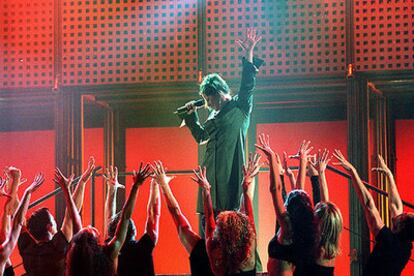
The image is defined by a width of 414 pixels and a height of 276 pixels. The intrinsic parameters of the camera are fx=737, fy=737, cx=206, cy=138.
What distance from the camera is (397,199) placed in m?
5.96

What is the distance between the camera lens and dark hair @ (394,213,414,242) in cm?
525

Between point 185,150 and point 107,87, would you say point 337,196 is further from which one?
point 107,87

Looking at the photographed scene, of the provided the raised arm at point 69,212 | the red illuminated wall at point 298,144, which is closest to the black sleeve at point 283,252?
the raised arm at point 69,212

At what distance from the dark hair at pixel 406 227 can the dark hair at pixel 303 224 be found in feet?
2.25

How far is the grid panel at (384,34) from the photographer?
792 centimetres

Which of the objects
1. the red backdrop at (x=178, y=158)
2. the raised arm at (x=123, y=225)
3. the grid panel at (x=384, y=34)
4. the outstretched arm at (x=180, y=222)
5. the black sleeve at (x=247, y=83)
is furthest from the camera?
the red backdrop at (x=178, y=158)

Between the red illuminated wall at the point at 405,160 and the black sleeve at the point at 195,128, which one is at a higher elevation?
the black sleeve at the point at 195,128

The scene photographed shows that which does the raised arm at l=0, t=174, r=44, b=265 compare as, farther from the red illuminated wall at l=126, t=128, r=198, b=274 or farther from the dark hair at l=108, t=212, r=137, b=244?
the red illuminated wall at l=126, t=128, r=198, b=274

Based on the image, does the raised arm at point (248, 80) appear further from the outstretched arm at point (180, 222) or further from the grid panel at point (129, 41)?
the grid panel at point (129, 41)

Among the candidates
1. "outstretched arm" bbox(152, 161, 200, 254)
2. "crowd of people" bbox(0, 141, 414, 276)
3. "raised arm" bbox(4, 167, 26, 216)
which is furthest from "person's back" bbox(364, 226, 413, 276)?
"raised arm" bbox(4, 167, 26, 216)

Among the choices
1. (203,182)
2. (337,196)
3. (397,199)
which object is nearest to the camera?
(203,182)

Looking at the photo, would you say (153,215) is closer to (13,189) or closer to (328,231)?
(13,189)

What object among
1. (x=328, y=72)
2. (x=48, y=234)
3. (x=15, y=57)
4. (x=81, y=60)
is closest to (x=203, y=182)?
(x=48, y=234)

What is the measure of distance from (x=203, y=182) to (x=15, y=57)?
4.33 metres
